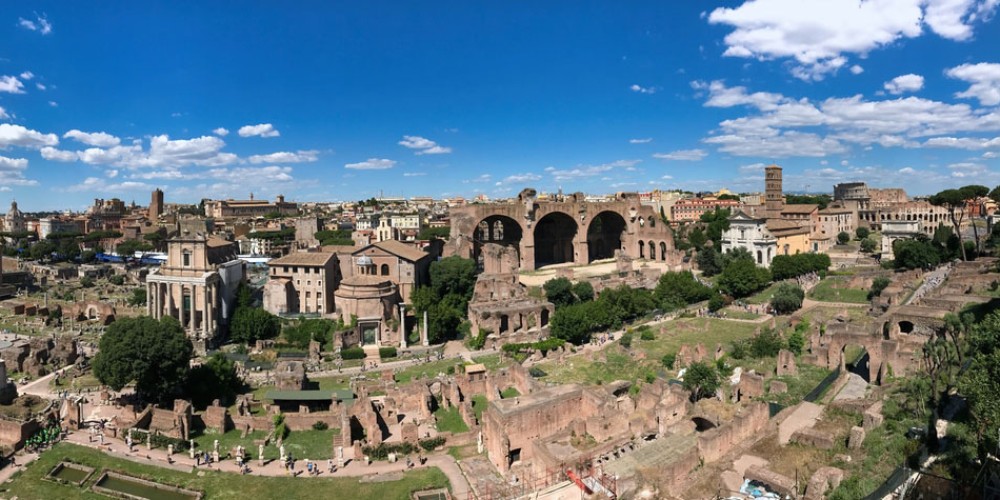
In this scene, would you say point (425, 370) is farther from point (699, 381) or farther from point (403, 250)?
point (403, 250)

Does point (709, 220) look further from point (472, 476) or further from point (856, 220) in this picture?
point (472, 476)

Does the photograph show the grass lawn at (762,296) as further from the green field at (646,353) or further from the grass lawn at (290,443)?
the grass lawn at (290,443)

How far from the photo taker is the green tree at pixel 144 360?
30.8 meters

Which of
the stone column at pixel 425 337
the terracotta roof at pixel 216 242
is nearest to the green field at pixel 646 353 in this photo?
the stone column at pixel 425 337

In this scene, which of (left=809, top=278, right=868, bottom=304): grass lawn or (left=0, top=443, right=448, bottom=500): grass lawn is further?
(left=809, top=278, right=868, bottom=304): grass lawn

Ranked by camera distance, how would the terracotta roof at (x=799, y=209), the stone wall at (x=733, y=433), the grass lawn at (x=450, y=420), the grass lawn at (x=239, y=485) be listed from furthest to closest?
1. the terracotta roof at (x=799, y=209)
2. the grass lawn at (x=450, y=420)
3. the grass lawn at (x=239, y=485)
4. the stone wall at (x=733, y=433)

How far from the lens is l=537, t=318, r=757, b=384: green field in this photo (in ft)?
107

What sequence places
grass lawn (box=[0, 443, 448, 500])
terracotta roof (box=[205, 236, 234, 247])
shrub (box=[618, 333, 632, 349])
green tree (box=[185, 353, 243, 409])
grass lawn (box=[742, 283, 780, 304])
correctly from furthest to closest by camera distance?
terracotta roof (box=[205, 236, 234, 247]) → grass lawn (box=[742, 283, 780, 304]) → shrub (box=[618, 333, 632, 349]) → green tree (box=[185, 353, 243, 409]) → grass lawn (box=[0, 443, 448, 500])

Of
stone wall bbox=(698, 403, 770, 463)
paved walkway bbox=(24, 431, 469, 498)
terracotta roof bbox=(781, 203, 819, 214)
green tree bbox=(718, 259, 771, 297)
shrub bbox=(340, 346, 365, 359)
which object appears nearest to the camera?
stone wall bbox=(698, 403, 770, 463)

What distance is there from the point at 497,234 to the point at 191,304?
132 ft

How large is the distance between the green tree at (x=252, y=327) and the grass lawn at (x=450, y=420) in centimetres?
2129

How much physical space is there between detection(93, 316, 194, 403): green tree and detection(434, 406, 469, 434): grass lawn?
13.9 meters

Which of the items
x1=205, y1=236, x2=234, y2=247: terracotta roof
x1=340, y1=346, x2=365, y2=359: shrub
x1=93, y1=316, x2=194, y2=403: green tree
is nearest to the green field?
x1=340, y1=346, x2=365, y2=359: shrub

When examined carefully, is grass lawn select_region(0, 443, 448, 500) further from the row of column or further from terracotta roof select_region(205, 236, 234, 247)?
terracotta roof select_region(205, 236, 234, 247)
